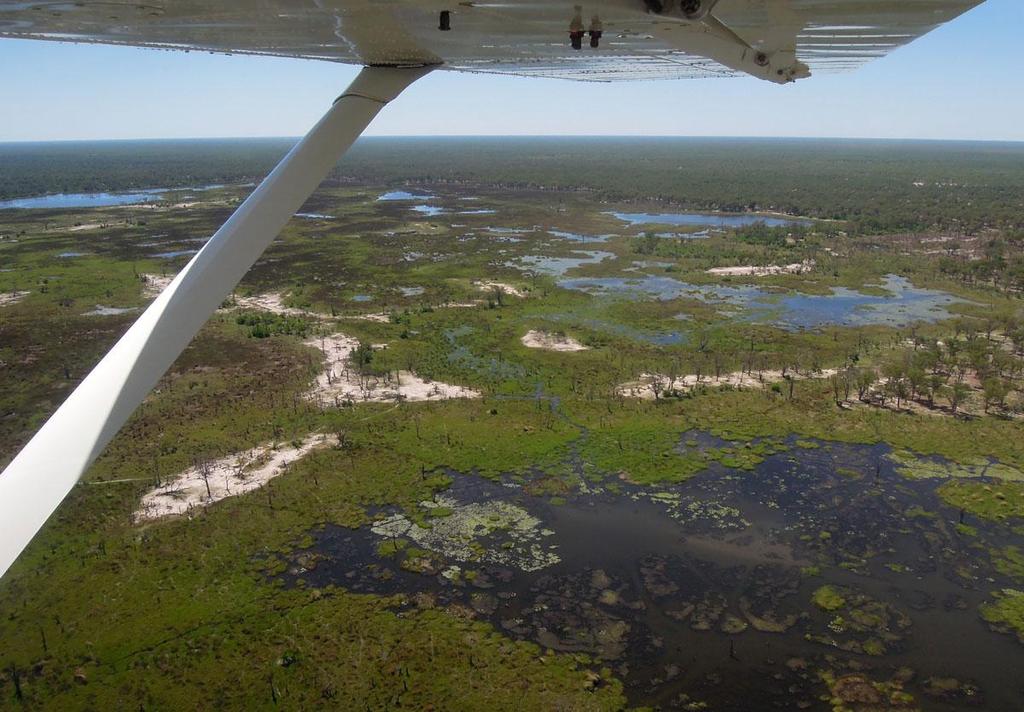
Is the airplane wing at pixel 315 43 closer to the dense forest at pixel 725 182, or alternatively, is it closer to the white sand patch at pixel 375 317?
the white sand patch at pixel 375 317

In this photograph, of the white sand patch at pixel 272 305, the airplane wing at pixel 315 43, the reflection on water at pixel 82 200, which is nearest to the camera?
the airplane wing at pixel 315 43

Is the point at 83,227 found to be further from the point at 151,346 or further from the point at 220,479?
the point at 151,346

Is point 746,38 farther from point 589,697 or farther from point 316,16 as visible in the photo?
point 589,697

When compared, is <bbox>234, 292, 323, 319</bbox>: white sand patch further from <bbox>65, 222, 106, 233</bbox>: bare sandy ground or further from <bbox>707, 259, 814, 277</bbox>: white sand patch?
<bbox>65, 222, 106, 233</bbox>: bare sandy ground

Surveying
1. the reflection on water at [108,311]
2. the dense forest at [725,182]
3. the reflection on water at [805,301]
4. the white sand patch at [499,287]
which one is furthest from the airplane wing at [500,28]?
the dense forest at [725,182]

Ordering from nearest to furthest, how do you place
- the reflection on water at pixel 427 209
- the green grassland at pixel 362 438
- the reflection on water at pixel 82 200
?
the green grassland at pixel 362 438 < the reflection on water at pixel 427 209 < the reflection on water at pixel 82 200

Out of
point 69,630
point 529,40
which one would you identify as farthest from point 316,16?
point 69,630

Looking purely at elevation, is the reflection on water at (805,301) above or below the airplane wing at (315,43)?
below
